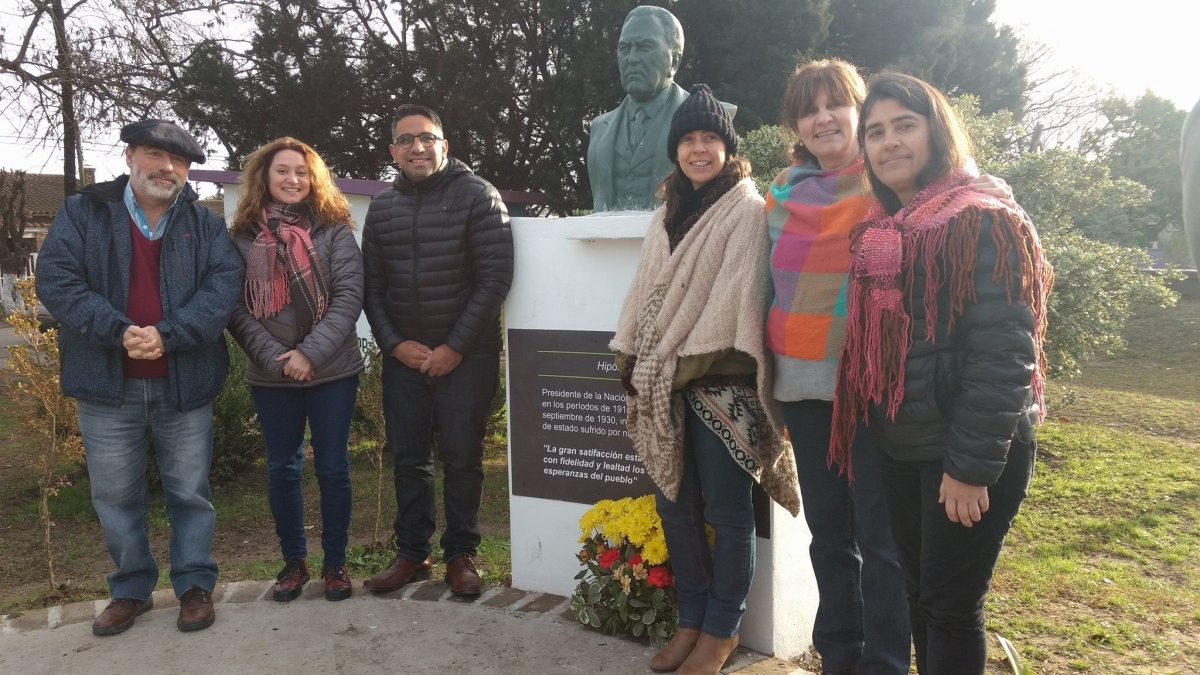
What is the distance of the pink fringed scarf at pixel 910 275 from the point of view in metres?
1.88

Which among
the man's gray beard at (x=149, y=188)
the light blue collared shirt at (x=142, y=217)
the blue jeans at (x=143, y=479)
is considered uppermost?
the man's gray beard at (x=149, y=188)

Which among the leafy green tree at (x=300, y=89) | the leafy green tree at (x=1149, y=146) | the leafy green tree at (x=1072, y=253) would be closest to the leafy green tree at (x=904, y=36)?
the leafy green tree at (x=1072, y=253)

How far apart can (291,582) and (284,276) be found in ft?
4.15

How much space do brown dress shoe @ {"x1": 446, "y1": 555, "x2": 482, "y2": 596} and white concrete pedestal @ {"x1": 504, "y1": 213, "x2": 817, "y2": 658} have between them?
0.76 ft

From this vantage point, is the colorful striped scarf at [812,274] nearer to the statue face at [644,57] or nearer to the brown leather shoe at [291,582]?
the statue face at [644,57]

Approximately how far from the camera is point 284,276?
3412 millimetres

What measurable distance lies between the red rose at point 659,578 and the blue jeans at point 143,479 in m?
1.70

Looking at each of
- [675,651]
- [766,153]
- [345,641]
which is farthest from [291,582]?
[766,153]

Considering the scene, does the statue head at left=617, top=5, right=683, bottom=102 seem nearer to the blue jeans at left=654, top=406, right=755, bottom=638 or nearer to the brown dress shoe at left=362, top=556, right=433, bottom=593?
the blue jeans at left=654, top=406, right=755, bottom=638

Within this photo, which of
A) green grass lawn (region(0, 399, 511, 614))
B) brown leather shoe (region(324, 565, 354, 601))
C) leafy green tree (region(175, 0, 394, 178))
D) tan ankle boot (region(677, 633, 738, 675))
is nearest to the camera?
tan ankle boot (region(677, 633, 738, 675))

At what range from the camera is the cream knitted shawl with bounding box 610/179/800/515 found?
2.59 meters

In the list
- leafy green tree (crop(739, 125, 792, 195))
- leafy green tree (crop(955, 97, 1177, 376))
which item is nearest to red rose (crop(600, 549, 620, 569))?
leafy green tree (crop(739, 125, 792, 195))

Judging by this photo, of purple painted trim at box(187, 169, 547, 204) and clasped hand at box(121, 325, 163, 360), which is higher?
purple painted trim at box(187, 169, 547, 204)

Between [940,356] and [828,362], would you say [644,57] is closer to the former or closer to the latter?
[828,362]
